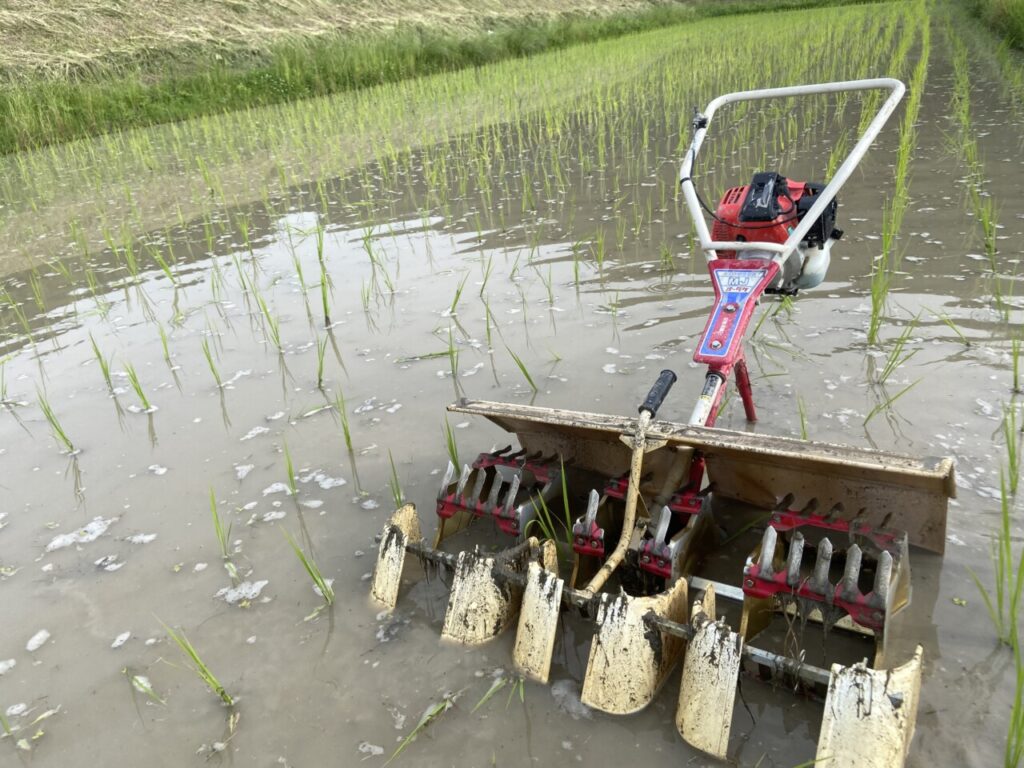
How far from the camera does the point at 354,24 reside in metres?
19.0

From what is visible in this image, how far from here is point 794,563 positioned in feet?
5.77

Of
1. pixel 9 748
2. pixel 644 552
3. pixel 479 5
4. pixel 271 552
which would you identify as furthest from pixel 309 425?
pixel 479 5

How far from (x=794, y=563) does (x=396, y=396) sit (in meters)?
2.01

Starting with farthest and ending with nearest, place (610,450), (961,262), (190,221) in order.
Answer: (190,221) < (961,262) < (610,450)

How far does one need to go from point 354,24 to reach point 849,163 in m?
19.4

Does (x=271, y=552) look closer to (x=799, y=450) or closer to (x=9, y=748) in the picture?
(x=9, y=748)

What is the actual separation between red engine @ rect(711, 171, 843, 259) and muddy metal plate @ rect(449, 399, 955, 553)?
3.16 feet

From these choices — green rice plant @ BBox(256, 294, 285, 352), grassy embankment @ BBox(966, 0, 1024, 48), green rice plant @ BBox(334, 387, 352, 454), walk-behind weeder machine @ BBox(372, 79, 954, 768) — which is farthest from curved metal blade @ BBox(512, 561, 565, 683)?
grassy embankment @ BBox(966, 0, 1024, 48)

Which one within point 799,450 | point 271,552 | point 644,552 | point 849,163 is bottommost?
point 271,552

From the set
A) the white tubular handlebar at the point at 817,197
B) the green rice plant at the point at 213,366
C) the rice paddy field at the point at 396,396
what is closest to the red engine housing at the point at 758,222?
the white tubular handlebar at the point at 817,197

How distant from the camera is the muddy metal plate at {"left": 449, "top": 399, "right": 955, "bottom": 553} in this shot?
1.71 meters

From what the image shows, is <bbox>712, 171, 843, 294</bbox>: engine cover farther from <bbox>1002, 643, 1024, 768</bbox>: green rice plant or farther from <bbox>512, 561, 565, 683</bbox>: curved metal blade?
<bbox>1002, 643, 1024, 768</bbox>: green rice plant

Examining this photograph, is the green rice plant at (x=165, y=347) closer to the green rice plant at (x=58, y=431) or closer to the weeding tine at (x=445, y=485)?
the green rice plant at (x=58, y=431)

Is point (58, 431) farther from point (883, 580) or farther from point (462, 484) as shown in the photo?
point (883, 580)
